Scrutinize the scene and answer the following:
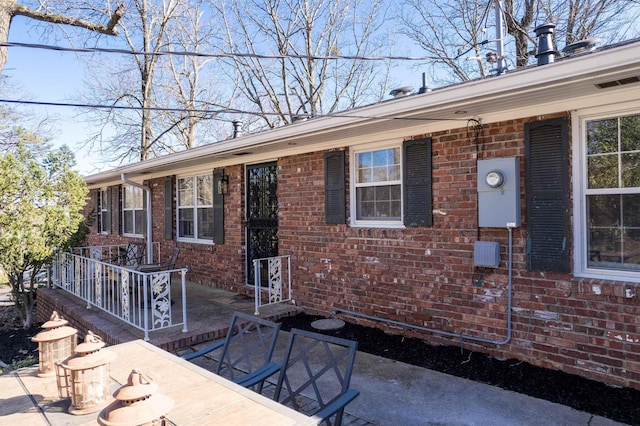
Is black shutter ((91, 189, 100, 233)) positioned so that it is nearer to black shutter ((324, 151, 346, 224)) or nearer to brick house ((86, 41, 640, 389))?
brick house ((86, 41, 640, 389))

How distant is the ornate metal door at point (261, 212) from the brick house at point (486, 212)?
0.28m

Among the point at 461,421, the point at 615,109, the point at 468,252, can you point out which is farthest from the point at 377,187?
the point at 461,421

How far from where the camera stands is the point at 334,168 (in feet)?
19.1

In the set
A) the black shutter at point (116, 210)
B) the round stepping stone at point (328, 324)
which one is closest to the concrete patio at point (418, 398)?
the round stepping stone at point (328, 324)

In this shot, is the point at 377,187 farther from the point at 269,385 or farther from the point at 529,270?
the point at 269,385

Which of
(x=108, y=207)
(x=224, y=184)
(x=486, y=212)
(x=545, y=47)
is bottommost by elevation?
(x=486, y=212)

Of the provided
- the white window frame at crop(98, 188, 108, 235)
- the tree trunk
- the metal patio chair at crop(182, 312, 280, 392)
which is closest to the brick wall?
the metal patio chair at crop(182, 312, 280, 392)

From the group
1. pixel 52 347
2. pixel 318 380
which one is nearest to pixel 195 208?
pixel 318 380

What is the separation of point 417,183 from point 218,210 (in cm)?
433

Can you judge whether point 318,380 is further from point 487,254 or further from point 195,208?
point 195,208

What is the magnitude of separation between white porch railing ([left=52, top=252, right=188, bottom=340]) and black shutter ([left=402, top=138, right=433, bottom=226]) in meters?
2.78

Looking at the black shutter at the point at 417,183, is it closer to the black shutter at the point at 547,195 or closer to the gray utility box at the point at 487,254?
the gray utility box at the point at 487,254

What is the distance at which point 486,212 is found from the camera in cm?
422

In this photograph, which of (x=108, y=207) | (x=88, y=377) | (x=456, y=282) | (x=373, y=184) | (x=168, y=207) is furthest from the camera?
(x=108, y=207)
